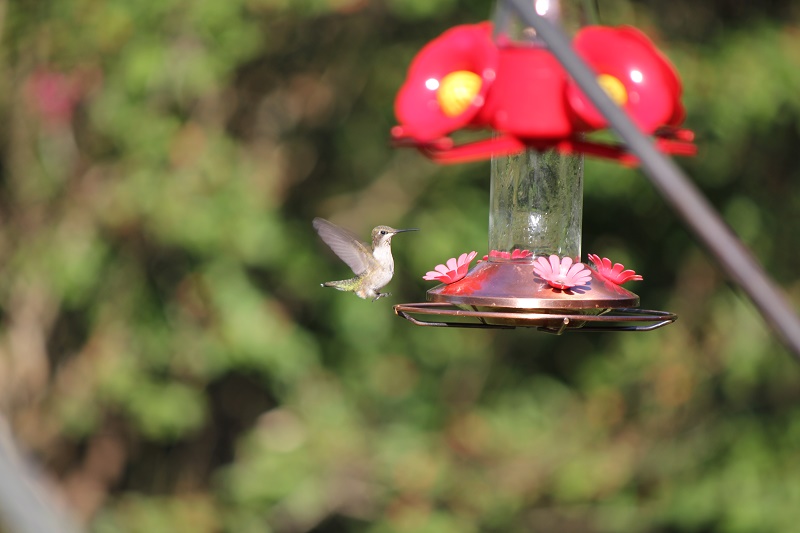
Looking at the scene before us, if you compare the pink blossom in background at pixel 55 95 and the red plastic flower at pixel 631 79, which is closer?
the red plastic flower at pixel 631 79

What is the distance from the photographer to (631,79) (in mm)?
1787

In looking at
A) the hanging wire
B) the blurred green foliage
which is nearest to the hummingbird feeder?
the hanging wire

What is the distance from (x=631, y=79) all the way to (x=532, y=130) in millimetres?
190

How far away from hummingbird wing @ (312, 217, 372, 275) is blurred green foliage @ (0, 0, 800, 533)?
1.74m

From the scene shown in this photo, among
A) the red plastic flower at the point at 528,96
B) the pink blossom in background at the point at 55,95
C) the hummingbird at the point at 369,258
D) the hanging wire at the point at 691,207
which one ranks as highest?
the pink blossom in background at the point at 55,95

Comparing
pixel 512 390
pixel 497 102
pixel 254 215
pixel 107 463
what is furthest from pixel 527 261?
pixel 107 463

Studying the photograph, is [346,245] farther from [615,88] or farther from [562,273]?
[615,88]

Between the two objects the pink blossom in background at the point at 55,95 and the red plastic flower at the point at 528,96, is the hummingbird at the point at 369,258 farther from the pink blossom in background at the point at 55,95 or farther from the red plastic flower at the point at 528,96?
the pink blossom in background at the point at 55,95

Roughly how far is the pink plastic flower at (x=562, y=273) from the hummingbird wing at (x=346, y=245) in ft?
3.04

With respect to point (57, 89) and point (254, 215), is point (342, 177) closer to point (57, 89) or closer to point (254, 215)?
point (254, 215)

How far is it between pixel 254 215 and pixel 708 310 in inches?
84.7

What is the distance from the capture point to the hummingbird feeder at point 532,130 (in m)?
1.77

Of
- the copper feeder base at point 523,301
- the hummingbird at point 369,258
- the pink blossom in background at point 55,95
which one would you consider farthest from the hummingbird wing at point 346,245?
the pink blossom in background at point 55,95

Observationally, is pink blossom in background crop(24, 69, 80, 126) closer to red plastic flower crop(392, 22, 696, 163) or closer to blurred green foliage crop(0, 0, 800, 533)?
blurred green foliage crop(0, 0, 800, 533)
